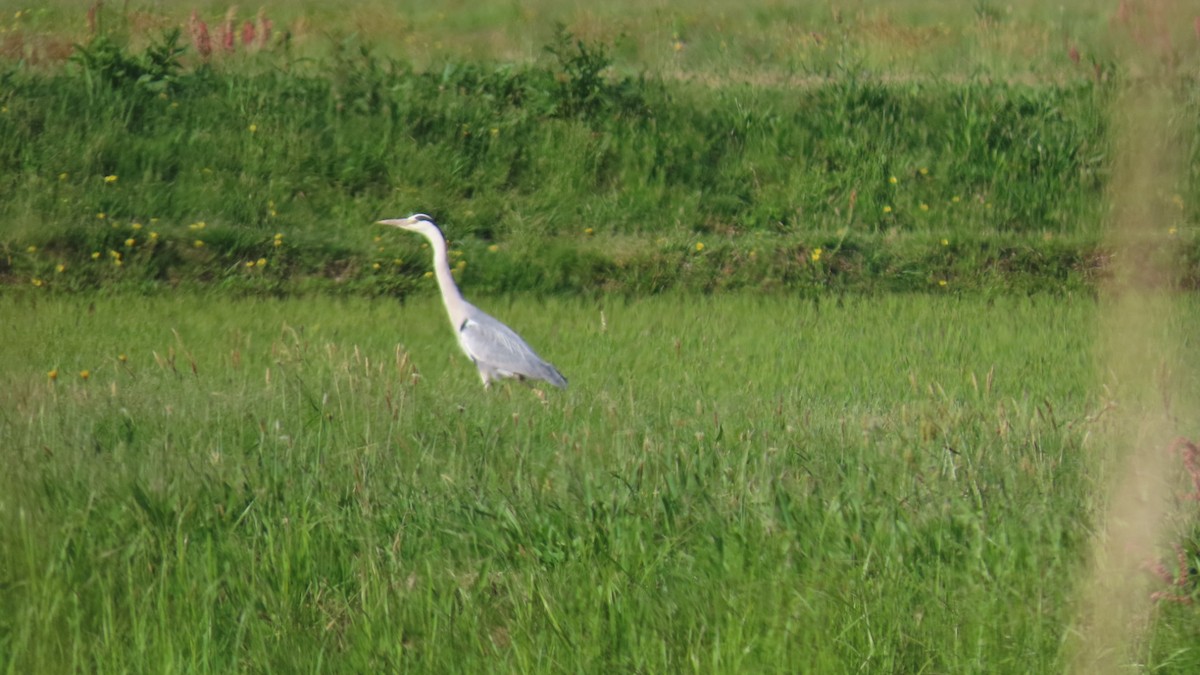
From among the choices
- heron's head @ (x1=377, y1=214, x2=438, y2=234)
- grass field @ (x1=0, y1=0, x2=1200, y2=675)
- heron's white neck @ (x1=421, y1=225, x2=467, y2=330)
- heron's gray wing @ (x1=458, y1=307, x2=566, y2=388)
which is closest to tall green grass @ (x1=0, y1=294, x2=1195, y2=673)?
grass field @ (x1=0, y1=0, x2=1200, y2=675)

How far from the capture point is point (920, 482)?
3.93 metres

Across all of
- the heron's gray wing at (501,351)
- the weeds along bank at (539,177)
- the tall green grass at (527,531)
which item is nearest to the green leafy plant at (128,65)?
the weeds along bank at (539,177)

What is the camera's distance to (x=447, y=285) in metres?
7.70

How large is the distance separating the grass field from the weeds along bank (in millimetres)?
39

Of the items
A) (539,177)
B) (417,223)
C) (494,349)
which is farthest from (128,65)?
(494,349)

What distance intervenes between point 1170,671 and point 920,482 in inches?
36.5

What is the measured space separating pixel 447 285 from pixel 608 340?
3.22 feet

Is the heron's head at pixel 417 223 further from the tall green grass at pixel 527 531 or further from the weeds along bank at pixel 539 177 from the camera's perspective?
the tall green grass at pixel 527 531

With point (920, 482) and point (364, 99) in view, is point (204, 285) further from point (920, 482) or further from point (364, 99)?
point (920, 482)

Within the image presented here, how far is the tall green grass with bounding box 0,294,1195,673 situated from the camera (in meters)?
3.29

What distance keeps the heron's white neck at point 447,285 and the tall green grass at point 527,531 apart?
1.66 metres

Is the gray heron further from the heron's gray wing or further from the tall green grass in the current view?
the tall green grass

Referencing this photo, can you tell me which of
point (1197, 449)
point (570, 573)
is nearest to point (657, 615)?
point (570, 573)

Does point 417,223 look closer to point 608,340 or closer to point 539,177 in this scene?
point 608,340
